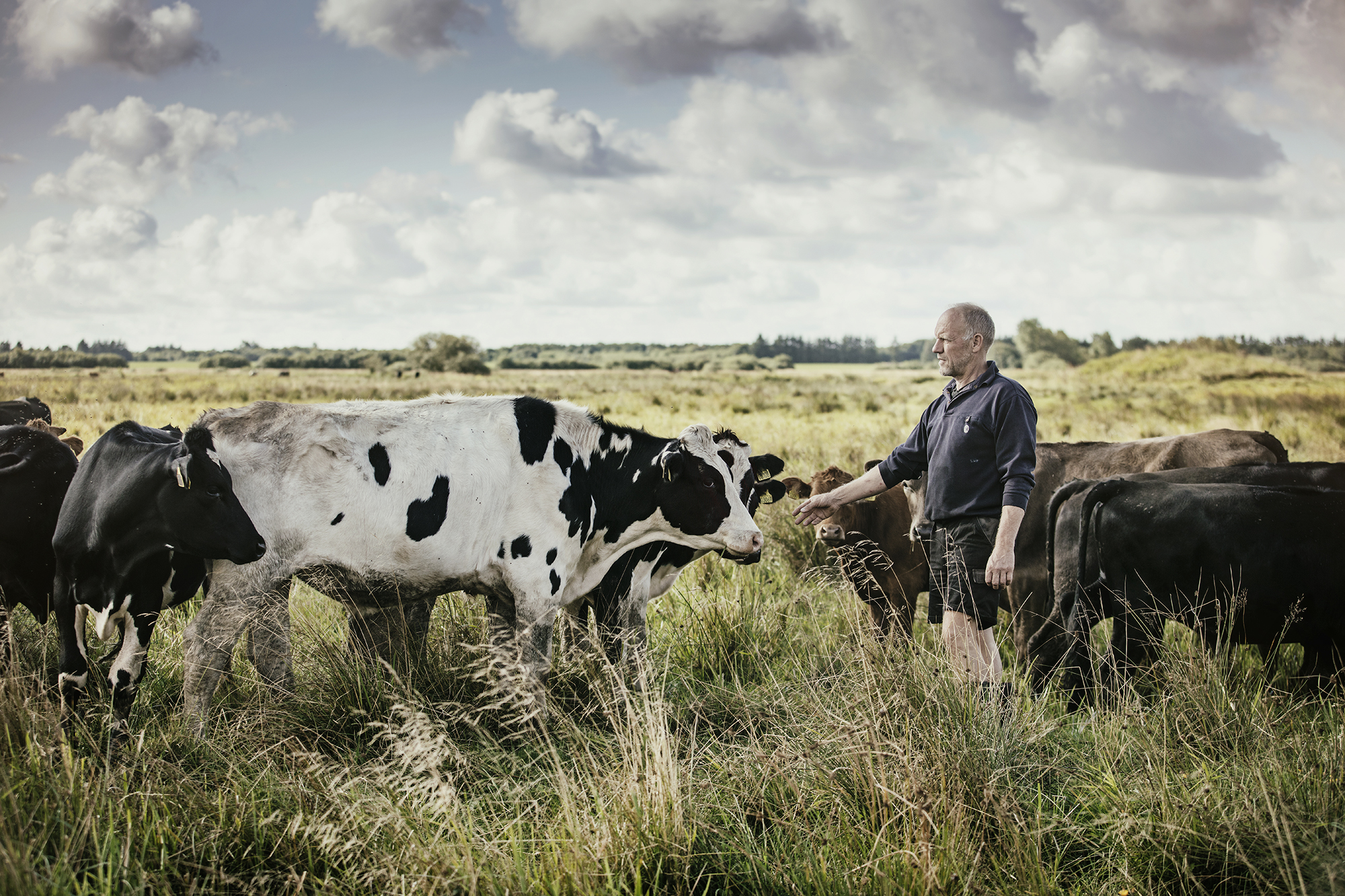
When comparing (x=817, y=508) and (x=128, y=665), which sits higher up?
(x=817, y=508)

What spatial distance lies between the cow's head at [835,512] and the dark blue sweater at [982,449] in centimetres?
147

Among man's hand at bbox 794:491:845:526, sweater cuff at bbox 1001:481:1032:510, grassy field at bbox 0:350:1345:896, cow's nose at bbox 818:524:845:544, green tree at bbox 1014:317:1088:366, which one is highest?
green tree at bbox 1014:317:1088:366

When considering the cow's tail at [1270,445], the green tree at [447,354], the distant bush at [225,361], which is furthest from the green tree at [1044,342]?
the cow's tail at [1270,445]

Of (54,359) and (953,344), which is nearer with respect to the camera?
(953,344)

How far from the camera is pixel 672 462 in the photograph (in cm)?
554

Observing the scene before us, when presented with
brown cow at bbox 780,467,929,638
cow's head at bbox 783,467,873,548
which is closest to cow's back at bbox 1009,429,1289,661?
brown cow at bbox 780,467,929,638

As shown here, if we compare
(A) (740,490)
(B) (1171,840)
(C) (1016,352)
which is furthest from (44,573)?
(C) (1016,352)

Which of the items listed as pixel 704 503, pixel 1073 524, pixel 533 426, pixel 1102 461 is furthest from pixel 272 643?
pixel 1102 461

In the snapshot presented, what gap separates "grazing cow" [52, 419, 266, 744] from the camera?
4137 mm

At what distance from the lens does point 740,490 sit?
6180mm

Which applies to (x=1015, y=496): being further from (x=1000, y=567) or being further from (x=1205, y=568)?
(x=1205, y=568)

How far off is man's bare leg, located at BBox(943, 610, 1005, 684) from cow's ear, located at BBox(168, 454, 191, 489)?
4.11 metres

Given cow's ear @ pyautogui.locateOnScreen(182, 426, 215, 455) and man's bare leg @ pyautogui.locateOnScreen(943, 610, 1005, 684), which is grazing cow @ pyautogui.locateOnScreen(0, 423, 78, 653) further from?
man's bare leg @ pyautogui.locateOnScreen(943, 610, 1005, 684)

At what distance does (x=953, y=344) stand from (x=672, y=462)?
6.30ft
